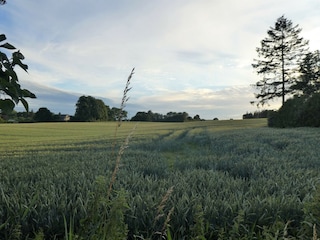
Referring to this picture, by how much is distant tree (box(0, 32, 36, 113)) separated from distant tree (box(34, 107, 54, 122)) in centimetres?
7045

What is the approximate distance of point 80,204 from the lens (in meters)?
2.69

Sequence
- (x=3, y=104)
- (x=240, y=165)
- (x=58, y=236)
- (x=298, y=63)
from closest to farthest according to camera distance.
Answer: (x=3, y=104) → (x=58, y=236) → (x=240, y=165) → (x=298, y=63)

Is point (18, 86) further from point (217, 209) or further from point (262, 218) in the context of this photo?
point (262, 218)

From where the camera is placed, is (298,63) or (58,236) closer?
(58,236)

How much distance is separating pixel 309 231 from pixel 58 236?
83.1 inches

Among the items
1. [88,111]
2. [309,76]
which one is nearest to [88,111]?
[88,111]

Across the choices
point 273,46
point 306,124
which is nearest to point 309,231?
point 306,124

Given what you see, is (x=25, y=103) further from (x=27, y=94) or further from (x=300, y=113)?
(x=300, y=113)

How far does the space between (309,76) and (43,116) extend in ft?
183

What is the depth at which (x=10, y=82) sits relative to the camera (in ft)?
5.42

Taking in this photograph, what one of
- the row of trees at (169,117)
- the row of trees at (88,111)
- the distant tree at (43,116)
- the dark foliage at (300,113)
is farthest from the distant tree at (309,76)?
the distant tree at (43,116)

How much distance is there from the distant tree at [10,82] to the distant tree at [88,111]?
67160 mm

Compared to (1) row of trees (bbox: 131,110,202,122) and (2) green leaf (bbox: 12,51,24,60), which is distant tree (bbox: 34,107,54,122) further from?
(2) green leaf (bbox: 12,51,24,60)

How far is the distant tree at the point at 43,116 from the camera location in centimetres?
6700
